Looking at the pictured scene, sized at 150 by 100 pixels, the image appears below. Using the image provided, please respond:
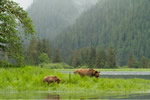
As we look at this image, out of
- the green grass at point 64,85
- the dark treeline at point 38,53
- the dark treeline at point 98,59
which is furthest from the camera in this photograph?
the dark treeline at point 98,59

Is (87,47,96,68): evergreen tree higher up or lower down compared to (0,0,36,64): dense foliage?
higher up

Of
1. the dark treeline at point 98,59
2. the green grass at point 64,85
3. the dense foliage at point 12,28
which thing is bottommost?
the green grass at point 64,85

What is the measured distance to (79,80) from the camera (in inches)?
810

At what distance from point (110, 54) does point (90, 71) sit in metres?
152

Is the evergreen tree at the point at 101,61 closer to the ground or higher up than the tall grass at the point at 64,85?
higher up

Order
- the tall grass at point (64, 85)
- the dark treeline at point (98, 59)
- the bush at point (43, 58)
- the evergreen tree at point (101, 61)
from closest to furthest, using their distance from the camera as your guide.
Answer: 1. the tall grass at point (64, 85)
2. the bush at point (43, 58)
3. the evergreen tree at point (101, 61)
4. the dark treeline at point (98, 59)

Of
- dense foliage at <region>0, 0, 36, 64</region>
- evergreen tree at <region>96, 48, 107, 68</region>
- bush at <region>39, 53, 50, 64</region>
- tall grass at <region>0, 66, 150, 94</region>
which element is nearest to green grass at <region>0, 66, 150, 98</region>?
tall grass at <region>0, 66, 150, 94</region>

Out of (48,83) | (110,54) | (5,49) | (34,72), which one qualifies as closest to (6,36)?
(5,49)

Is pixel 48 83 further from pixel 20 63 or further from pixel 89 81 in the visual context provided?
pixel 20 63

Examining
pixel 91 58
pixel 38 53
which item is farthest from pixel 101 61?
pixel 38 53

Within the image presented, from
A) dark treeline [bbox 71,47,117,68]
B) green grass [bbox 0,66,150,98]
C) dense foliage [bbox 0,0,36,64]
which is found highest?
dark treeline [bbox 71,47,117,68]

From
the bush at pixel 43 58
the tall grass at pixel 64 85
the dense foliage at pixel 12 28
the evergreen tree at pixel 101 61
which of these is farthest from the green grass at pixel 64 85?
the evergreen tree at pixel 101 61

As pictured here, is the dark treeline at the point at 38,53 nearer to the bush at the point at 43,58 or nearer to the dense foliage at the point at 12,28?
the bush at the point at 43,58

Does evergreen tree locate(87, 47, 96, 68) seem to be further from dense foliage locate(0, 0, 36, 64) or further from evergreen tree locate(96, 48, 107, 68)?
dense foliage locate(0, 0, 36, 64)
